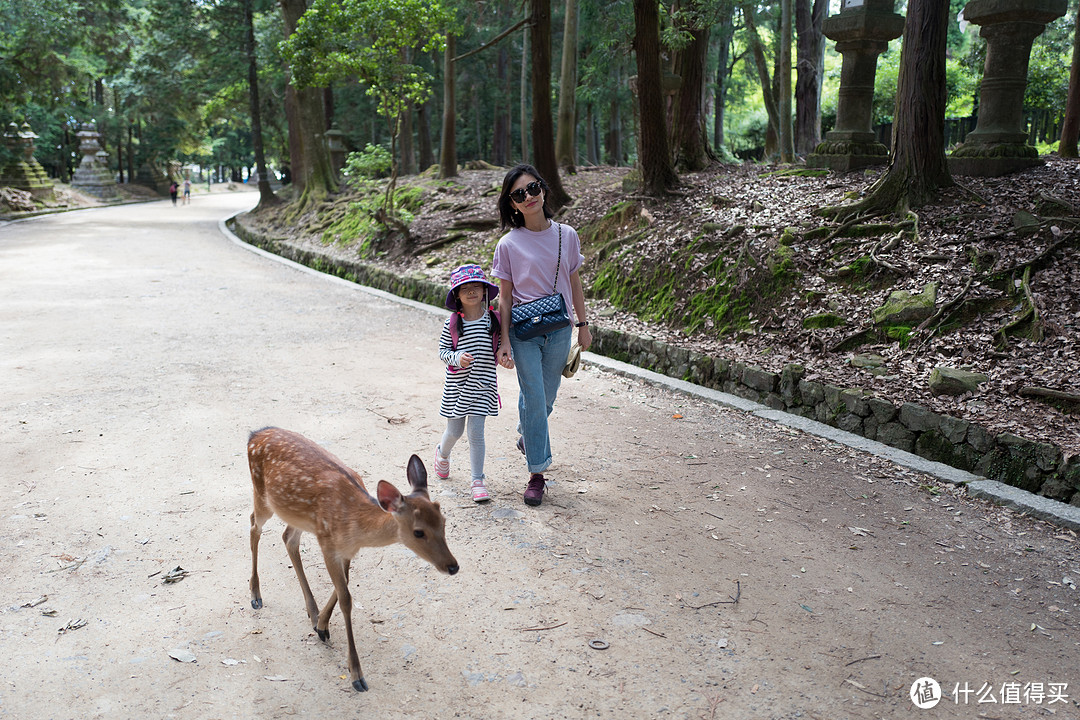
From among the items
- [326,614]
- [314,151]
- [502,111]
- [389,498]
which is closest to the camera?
[389,498]

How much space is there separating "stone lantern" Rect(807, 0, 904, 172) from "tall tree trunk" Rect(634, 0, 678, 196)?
226cm

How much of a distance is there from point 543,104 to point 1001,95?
6932 millimetres

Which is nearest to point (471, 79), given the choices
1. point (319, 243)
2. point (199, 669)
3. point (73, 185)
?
point (319, 243)

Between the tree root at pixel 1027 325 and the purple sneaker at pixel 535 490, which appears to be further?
the tree root at pixel 1027 325

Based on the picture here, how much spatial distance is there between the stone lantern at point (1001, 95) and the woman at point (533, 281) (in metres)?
7.00

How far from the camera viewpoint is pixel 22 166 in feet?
94.9

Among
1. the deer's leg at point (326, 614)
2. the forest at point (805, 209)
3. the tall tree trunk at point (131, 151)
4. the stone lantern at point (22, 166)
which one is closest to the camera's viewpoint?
the deer's leg at point (326, 614)

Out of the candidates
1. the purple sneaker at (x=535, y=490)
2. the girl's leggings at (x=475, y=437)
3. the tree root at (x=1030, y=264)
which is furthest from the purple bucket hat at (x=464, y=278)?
the tree root at (x=1030, y=264)

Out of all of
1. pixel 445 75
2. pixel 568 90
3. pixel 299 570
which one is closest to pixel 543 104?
pixel 568 90

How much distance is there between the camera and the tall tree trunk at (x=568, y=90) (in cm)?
1600

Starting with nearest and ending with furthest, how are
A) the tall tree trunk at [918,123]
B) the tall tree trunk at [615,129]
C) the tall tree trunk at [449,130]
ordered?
the tall tree trunk at [918,123]
the tall tree trunk at [449,130]
the tall tree trunk at [615,129]

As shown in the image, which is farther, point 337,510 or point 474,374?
point 474,374

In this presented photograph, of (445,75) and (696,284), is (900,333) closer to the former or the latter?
(696,284)

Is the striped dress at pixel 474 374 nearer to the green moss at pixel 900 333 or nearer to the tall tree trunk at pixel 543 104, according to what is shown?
the green moss at pixel 900 333
